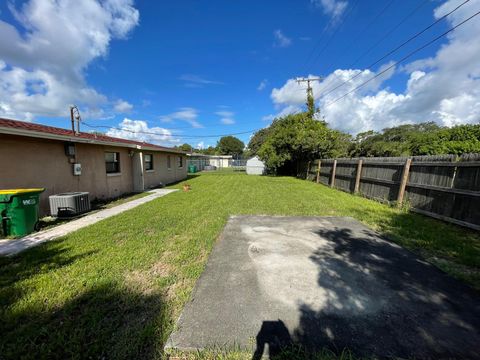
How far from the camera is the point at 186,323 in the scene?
2199mm

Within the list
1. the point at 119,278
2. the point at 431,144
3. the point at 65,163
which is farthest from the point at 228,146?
the point at 119,278

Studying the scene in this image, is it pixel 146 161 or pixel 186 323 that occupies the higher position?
pixel 146 161

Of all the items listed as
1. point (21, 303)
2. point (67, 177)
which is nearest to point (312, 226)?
point (21, 303)

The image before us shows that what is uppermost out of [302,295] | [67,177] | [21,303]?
[67,177]

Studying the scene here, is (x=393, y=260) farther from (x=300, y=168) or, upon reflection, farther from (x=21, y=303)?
(x=300, y=168)

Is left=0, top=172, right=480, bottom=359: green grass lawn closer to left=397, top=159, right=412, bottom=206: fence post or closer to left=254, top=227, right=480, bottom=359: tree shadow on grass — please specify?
left=254, top=227, right=480, bottom=359: tree shadow on grass

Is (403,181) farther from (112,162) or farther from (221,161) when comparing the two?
(221,161)

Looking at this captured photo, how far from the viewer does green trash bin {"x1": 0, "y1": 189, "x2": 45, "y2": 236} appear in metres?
4.46

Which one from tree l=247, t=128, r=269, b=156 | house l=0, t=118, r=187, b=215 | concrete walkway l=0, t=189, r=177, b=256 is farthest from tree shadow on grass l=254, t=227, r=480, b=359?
tree l=247, t=128, r=269, b=156

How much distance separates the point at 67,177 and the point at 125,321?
6.87 meters

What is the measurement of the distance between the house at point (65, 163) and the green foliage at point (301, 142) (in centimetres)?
1148

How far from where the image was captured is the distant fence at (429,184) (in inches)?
199

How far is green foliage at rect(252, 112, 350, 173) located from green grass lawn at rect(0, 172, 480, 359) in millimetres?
11364

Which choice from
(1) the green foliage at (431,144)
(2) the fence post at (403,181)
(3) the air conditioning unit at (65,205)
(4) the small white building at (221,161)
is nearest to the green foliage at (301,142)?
(1) the green foliage at (431,144)
